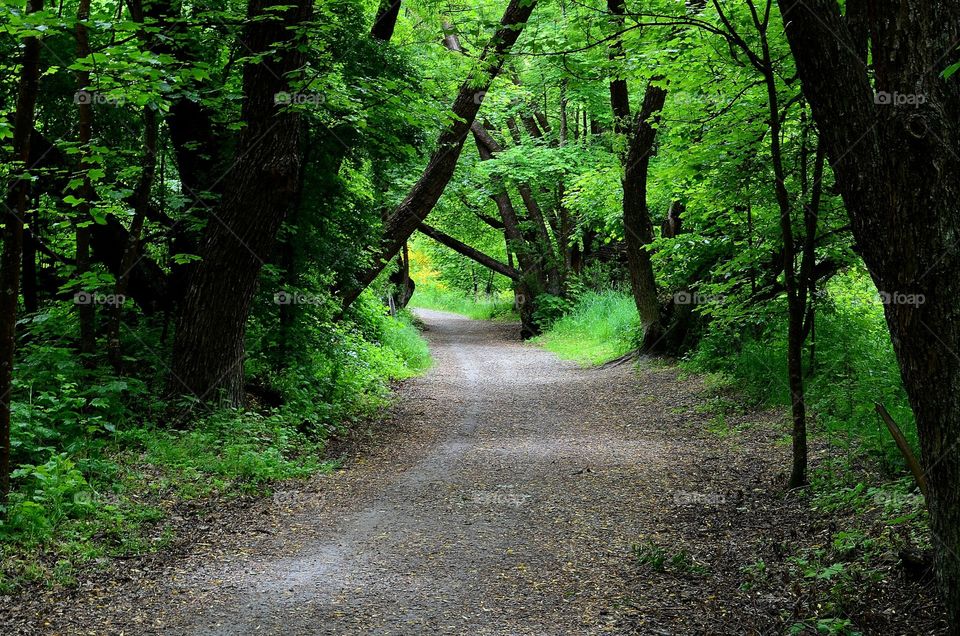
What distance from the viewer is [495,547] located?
5559mm

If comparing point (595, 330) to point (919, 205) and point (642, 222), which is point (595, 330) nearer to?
point (642, 222)

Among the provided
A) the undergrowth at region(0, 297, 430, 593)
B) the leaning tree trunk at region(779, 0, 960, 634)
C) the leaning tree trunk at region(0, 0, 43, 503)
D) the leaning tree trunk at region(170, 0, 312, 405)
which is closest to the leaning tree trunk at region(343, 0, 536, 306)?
the undergrowth at region(0, 297, 430, 593)

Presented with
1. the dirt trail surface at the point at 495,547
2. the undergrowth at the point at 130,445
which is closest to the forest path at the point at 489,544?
the dirt trail surface at the point at 495,547

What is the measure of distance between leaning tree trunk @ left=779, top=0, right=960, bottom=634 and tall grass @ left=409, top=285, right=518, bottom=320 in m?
27.5

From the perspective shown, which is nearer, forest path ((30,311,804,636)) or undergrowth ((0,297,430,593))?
forest path ((30,311,804,636))

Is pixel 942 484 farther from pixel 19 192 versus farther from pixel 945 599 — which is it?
pixel 19 192

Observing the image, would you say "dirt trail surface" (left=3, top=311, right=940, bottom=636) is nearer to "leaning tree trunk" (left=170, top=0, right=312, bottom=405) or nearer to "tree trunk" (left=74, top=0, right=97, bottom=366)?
"leaning tree trunk" (left=170, top=0, right=312, bottom=405)

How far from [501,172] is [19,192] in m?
15.7

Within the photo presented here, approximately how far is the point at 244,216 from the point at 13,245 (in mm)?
3070

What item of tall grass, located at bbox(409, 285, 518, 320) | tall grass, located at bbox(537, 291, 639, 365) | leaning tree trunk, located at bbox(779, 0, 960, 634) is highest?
leaning tree trunk, located at bbox(779, 0, 960, 634)

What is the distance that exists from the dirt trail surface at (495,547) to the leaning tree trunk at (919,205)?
1363mm

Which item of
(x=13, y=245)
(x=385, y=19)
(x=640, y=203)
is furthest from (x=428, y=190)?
(x=13, y=245)

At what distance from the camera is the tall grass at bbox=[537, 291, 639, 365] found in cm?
1677

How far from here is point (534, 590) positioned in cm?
475
